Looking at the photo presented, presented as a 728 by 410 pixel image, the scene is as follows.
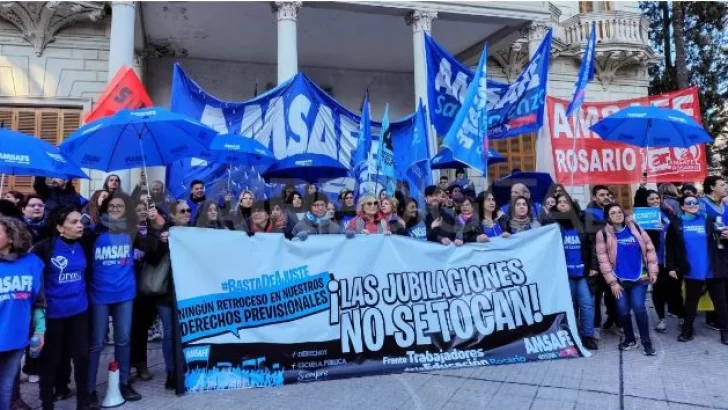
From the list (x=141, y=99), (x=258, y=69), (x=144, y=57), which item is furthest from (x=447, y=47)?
(x=141, y=99)

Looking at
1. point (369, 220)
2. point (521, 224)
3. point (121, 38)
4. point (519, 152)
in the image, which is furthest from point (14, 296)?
point (519, 152)

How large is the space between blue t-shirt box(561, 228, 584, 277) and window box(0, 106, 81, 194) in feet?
38.6

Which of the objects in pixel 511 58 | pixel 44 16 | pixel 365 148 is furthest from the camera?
pixel 511 58

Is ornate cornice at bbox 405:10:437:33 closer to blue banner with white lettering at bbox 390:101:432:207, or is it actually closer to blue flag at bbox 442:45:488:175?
blue banner with white lettering at bbox 390:101:432:207

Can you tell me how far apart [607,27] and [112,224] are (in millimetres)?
15829

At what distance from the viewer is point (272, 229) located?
5.69 m

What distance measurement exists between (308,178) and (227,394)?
4.21 meters

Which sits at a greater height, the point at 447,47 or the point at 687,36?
the point at 687,36

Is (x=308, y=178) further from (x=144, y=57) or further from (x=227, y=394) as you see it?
(x=144, y=57)

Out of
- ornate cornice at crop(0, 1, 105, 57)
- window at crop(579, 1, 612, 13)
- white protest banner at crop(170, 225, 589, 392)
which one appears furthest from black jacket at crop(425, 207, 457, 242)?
window at crop(579, 1, 612, 13)

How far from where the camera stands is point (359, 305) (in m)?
4.89

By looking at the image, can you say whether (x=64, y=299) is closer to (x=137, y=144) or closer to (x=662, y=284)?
(x=137, y=144)

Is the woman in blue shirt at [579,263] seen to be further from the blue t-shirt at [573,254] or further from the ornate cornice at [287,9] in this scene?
the ornate cornice at [287,9]

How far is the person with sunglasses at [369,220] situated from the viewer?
5.69 meters
